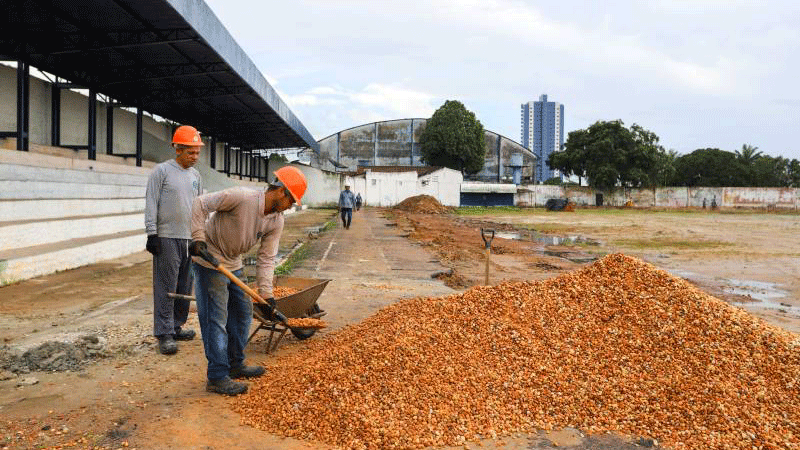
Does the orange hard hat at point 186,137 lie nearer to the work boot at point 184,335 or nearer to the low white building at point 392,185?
the work boot at point 184,335

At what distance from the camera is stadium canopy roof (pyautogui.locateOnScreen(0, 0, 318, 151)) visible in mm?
12092

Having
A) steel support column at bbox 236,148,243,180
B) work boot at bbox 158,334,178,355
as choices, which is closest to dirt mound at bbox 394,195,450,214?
steel support column at bbox 236,148,243,180

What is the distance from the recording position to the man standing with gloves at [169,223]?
523 centimetres

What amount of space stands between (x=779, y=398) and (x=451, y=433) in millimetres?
2396

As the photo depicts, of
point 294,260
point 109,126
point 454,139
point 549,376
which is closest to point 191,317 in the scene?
point 549,376

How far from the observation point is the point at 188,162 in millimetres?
5391

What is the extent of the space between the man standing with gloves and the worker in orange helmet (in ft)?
3.42

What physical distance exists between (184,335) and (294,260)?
279 inches

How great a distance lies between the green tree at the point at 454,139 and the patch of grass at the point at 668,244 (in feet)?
144

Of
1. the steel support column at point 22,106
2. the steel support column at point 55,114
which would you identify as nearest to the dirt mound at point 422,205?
the steel support column at point 55,114

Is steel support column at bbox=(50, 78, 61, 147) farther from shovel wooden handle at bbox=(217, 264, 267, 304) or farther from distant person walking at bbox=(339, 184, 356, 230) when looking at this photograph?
shovel wooden handle at bbox=(217, 264, 267, 304)

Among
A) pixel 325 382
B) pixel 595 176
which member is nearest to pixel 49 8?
pixel 325 382

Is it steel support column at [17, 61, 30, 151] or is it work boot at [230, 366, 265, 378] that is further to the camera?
steel support column at [17, 61, 30, 151]

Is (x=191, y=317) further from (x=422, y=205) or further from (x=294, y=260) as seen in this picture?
(x=422, y=205)
